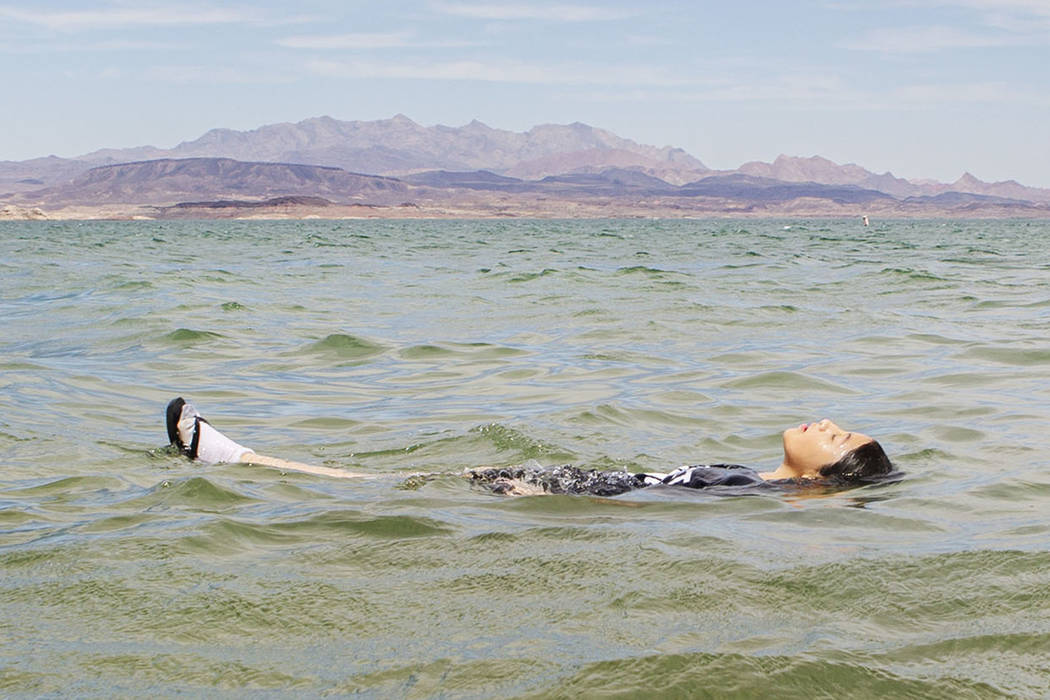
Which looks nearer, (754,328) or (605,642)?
(605,642)

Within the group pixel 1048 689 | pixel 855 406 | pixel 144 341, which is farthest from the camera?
pixel 144 341

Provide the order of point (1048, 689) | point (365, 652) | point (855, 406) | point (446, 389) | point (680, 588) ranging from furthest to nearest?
1. point (446, 389)
2. point (855, 406)
3. point (680, 588)
4. point (365, 652)
5. point (1048, 689)

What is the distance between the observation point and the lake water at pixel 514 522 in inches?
145

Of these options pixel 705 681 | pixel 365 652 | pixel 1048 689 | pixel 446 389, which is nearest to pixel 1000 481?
pixel 1048 689

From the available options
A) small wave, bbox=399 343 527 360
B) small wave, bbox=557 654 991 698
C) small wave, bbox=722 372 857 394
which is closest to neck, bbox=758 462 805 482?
small wave, bbox=557 654 991 698

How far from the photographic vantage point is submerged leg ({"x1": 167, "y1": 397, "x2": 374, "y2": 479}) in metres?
7.11

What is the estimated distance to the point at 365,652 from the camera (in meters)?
3.80

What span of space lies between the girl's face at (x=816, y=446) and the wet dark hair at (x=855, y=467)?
0.03 metres

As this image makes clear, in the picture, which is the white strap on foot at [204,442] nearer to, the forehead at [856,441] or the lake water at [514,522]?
the lake water at [514,522]

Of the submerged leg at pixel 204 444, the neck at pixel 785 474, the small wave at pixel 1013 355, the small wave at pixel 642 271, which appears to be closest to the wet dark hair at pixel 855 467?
the neck at pixel 785 474

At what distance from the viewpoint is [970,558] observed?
497cm

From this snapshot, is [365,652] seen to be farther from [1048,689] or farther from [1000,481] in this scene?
[1000,481]

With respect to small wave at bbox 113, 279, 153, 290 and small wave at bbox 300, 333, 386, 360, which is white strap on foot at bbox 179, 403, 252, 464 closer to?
small wave at bbox 300, 333, 386, 360

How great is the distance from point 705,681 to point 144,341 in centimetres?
1233
